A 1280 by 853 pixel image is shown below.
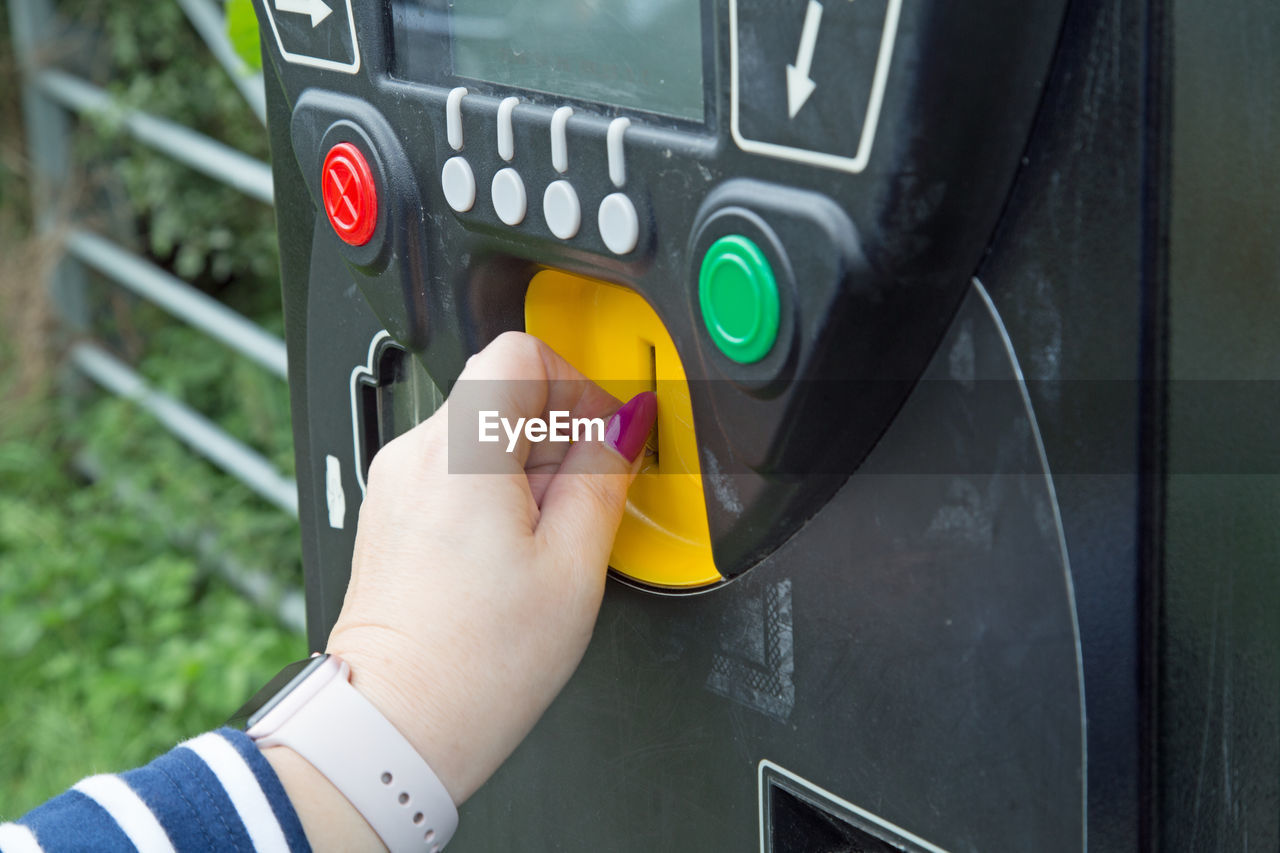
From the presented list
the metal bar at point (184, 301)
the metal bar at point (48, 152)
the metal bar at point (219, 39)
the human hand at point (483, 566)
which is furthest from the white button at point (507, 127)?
the metal bar at point (48, 152)

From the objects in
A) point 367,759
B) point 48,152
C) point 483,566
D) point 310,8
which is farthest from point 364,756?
point 48,152

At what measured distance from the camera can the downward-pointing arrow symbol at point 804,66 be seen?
1.85 ft

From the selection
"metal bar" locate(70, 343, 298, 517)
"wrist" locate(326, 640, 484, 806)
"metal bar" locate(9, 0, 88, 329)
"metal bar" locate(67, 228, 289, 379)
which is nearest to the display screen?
"wrist" locate(326, 640, 484, 806)

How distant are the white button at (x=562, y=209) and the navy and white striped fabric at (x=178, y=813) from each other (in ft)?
0.96

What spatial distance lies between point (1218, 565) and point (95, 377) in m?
2.74

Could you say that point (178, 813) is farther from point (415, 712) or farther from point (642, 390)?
point (642, 390)

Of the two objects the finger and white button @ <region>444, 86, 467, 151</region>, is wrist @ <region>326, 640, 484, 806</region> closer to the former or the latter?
the finger

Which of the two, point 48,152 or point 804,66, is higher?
point 804,66

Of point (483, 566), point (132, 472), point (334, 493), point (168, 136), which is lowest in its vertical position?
point (132, 472)

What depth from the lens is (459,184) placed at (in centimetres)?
74

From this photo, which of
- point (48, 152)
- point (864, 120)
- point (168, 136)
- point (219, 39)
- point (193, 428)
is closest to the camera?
point (864, 120)

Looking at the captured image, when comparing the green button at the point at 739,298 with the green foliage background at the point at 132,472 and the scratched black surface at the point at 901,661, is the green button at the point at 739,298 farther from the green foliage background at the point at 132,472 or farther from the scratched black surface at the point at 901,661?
the green foliage background at the point at 132,472

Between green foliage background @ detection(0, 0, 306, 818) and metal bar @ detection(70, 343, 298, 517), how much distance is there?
5 centimetres

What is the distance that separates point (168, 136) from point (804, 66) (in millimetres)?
2008
